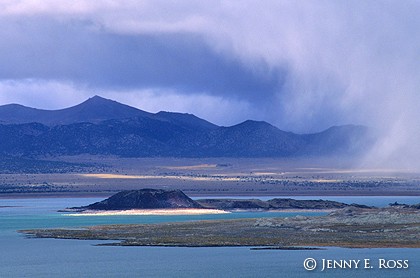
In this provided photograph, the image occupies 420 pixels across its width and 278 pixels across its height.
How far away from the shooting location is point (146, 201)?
149 meters

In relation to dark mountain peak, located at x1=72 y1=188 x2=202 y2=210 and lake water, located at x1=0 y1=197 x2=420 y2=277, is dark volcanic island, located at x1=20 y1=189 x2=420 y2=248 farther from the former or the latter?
dark mountain peak, located at x1=72 y1=188 x2=202 y2=210

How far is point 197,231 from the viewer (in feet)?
318

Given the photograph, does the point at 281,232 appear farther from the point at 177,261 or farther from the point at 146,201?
the point at 146,201

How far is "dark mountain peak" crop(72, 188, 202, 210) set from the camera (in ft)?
485

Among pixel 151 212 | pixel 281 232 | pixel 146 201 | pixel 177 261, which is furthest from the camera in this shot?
pixel 146 201

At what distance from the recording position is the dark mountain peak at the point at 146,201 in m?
148

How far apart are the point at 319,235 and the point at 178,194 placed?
203 ft

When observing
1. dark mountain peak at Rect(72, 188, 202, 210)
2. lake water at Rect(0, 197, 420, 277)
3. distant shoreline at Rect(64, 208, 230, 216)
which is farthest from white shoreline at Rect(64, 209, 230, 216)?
lake water at Rect(0, 197, 420, 277)

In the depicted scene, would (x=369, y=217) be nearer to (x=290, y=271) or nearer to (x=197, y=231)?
(x=197, y=231)

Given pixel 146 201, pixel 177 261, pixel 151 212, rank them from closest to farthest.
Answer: pixel 177 261, pixel 151 212, pixel 146 201

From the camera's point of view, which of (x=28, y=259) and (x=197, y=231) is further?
(x=197, y=231)

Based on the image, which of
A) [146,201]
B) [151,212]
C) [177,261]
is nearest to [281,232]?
[177,261]

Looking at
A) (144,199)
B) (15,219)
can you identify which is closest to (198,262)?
(15,219)

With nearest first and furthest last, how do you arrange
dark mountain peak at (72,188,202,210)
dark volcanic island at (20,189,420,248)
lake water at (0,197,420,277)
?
lake water at (0,197,420,277)
dark volcanic island at (20,189,420,248)
dark mountain peak at (72,188,202,210)
